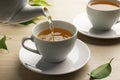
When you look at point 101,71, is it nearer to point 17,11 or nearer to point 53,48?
point 53,48

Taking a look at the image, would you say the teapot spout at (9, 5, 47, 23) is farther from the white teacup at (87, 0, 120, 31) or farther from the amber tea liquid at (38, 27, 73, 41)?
the white teacup at (87, 0, 120, 31)

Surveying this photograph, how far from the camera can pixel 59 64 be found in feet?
2.17

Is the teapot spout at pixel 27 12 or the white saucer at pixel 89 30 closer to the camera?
the teapot spout at pixel 27 12

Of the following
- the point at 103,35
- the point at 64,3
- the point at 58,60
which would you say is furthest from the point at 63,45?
the point at 64,3

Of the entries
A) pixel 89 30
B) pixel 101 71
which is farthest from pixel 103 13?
pixel 101 71

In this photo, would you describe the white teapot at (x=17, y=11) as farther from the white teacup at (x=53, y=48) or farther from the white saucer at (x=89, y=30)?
the white saucer at (x=89, y=30)

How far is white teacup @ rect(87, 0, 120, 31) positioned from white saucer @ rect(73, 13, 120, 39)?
2 cm

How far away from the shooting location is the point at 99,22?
0.78 meters

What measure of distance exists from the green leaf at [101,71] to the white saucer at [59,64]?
3 centimetres

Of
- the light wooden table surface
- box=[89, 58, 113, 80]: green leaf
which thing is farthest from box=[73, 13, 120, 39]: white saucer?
box=[89, 58, 113, 80]: green leaf

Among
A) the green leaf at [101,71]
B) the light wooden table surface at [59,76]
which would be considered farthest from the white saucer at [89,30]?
the green leaf at [101,71]

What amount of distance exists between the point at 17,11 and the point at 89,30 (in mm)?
241

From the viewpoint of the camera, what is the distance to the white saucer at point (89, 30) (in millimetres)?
763

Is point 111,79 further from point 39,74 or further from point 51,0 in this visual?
point 51,0
